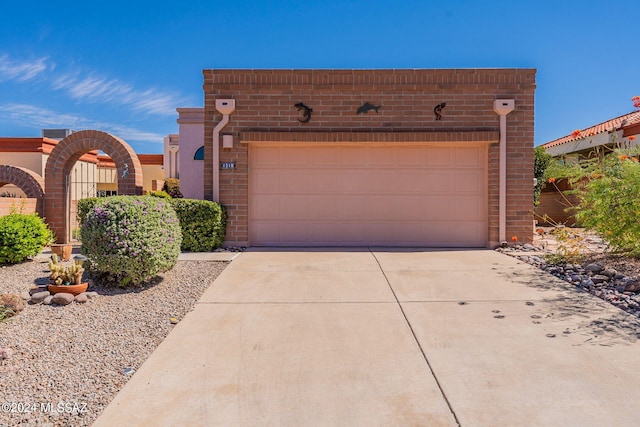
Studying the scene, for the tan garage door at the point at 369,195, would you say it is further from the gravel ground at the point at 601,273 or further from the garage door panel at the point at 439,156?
the gravel ground at the point at 601,273

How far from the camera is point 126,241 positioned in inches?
219

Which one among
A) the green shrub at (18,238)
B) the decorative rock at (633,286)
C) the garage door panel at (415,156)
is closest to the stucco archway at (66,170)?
the green shrub at (18,238)

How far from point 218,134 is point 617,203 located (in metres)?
7.48

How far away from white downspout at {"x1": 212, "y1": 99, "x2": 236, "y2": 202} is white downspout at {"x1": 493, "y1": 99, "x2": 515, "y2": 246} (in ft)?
18.7

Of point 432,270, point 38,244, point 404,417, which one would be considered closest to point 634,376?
point 404,417

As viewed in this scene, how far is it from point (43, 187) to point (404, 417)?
10594 millimetres

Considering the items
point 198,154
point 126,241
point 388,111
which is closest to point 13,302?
point 126,241

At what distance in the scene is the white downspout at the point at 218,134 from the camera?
938 centimetres

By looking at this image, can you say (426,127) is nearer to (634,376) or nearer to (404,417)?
(634,376)

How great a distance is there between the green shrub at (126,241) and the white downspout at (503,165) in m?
6.88

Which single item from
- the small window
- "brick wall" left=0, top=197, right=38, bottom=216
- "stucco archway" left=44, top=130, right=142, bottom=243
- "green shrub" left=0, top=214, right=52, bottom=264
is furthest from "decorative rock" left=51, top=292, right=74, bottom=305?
the small window

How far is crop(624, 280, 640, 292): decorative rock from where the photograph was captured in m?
5.46

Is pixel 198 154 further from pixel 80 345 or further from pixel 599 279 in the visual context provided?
pixel 599 279

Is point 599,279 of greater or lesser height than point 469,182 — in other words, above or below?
below
